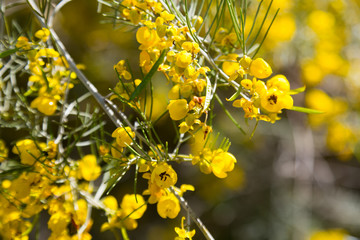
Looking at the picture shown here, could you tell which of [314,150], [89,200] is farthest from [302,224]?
[89,200]

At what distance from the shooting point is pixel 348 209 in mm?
2244

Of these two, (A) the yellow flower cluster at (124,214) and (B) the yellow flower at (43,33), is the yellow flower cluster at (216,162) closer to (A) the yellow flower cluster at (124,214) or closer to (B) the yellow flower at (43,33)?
(A) the yellow flower cluster at (124,214)

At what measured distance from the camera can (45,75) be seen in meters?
0.77

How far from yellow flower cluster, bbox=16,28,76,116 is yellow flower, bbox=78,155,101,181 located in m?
0.14

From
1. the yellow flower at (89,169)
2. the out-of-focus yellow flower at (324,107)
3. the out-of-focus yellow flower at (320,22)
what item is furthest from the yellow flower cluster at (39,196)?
the out-of-focus yellow flower at (320,22)

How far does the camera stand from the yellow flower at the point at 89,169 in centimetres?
85

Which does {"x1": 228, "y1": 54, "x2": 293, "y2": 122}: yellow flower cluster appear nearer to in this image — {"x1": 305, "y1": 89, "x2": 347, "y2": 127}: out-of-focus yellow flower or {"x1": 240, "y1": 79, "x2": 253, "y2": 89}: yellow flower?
{"x1": 240, "y1": 79, "x2": 253, "y2": 89}: yellow flower

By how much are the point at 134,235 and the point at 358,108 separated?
63.8 inches

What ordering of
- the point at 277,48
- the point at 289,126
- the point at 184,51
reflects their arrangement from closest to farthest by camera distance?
the point at 184,51 → the point at 277,48 → the point at 289,126

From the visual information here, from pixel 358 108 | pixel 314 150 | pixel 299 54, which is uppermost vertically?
pixel 299 54

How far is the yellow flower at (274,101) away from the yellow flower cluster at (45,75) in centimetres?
45

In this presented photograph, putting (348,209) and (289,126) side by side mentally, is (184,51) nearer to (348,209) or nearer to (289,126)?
(289,126)

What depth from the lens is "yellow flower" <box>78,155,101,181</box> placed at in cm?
85

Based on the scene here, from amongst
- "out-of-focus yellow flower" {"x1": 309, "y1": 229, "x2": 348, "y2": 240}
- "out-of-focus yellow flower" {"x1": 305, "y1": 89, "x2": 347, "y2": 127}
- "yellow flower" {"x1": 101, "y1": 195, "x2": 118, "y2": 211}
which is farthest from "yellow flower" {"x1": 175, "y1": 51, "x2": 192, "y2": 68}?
"out-of-focus yellow flower" {"x1": 309, "y1": 229, "x2": 348, "y2": 240}
